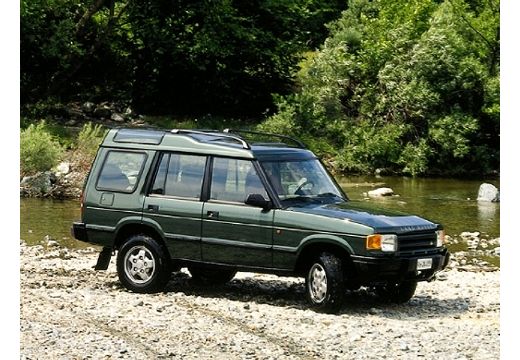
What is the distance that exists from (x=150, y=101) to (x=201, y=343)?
33.3m

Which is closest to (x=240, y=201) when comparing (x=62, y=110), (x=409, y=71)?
(x=409, y=71)

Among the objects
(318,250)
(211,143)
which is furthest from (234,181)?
(318,250)

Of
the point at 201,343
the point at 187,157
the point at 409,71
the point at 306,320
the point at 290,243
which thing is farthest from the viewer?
the point at 409,71

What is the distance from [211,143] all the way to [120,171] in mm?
1438

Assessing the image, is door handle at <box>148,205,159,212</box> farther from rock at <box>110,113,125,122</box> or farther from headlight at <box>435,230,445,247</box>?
rock at <box>110,113,125,122</box>

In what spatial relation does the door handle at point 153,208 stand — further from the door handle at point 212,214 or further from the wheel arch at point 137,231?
the door handle at point 212,214

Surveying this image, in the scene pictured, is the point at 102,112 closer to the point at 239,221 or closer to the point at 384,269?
the point at 239,221

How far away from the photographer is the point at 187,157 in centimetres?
1390

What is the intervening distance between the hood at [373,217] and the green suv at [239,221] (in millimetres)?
18

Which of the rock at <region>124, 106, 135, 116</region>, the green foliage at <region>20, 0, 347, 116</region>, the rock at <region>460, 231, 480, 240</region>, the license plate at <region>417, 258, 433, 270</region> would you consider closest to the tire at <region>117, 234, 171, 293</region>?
the license plate at <region>417, 258, 433, 270</region>

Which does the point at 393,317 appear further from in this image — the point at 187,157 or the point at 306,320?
the point at 187,157

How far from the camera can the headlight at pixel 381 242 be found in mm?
12430

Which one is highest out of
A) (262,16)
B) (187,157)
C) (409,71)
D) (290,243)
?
(262,16)

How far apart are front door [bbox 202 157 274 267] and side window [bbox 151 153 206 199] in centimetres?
23
